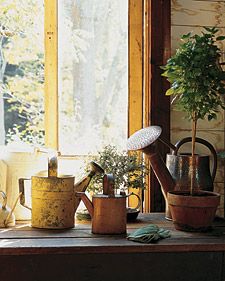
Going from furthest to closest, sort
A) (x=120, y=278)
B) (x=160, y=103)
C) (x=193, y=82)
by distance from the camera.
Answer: (x=160, y=103), (x=193, y=82), (x=120, y=278)

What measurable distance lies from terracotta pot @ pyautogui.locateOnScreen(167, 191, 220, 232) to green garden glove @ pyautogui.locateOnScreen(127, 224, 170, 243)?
10cm

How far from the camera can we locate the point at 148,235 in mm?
1784

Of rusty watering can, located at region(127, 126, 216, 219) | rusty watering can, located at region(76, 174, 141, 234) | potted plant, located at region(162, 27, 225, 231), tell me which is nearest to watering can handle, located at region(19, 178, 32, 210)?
rusty watering can, located at region(76, 174, 141, 234)

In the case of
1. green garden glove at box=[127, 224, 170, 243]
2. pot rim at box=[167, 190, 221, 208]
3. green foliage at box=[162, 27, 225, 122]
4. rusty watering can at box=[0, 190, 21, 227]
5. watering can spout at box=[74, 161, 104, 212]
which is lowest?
green garden glove at box=[127, 224, 170, 243]

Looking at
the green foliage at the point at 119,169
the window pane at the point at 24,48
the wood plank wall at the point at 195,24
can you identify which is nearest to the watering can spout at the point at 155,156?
the green foliage at the point at 119,169

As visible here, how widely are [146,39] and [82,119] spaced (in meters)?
0.49

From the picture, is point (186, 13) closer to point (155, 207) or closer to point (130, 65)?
point (130, 65)

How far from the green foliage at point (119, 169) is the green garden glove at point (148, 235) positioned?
0.33 meters

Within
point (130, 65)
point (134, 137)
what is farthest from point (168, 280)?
point (130, 65)

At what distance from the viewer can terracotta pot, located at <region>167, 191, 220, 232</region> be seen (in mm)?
1894

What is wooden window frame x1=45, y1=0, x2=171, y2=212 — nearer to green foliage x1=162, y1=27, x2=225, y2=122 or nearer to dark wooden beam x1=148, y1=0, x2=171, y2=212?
dark wooden beam x1=148, y1=0, x2=171, y2=212

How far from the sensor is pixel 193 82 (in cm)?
191

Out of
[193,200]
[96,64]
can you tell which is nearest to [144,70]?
[96,64]

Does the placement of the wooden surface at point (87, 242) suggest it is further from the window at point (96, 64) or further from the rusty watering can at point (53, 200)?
the window at point (96, 64)
